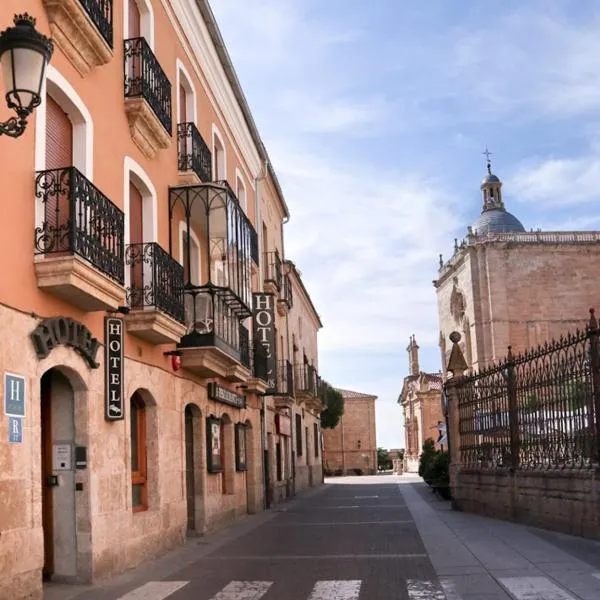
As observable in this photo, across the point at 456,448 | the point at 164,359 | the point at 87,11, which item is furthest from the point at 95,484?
→ the point at 456,448

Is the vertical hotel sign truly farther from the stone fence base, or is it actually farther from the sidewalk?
the sidewalk

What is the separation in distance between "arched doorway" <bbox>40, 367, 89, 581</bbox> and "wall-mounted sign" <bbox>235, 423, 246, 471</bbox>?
9.58m

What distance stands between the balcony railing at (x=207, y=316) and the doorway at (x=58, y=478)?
3.92 meters

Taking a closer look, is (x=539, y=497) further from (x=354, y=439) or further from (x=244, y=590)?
(x=354, y=439)

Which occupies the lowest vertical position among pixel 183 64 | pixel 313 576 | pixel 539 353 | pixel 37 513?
pixel 313 576

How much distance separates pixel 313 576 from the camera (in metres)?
9.58

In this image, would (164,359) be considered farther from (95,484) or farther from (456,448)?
(456,448)

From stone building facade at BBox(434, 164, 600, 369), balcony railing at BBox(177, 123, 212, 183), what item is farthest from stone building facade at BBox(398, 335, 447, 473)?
balcony railing at BBox(177, 123, 212, 183)

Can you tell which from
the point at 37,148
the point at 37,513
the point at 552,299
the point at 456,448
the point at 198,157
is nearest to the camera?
the point at 37,513

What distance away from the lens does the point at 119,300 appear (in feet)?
31.7

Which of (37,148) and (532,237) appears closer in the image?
(37,148)

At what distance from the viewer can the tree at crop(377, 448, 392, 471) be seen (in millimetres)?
89950

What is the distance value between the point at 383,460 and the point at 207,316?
8308 cm

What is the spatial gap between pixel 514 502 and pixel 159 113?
8.99 metres
